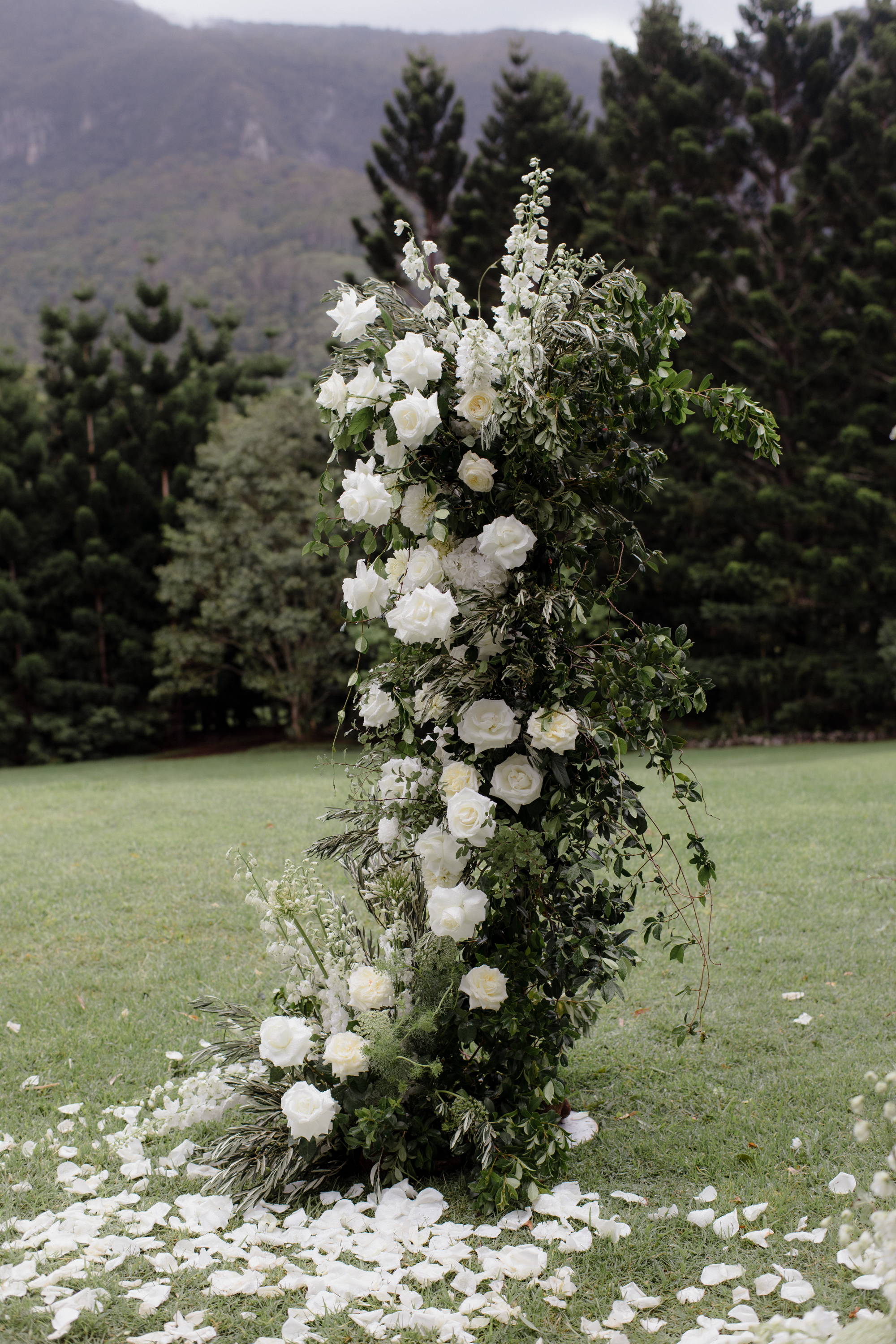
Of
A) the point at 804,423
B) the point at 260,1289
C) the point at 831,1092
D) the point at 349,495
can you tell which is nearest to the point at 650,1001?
the point at 831,1092

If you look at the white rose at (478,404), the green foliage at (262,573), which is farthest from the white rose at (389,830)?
the green foliage at (262,573)

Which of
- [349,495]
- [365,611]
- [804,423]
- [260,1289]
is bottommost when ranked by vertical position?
[260,1289]

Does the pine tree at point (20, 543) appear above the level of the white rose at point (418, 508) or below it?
above

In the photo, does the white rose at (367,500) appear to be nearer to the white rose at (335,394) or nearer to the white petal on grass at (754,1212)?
the white rose at (335,394)

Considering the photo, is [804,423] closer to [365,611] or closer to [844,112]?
[844,112]

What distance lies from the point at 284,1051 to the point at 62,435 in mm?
16607

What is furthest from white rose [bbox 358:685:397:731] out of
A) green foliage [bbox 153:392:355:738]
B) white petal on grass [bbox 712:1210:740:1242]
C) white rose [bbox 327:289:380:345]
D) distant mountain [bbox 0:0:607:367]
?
distant mountain [bbox 0:0:607:367]

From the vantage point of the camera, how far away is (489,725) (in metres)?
2.53

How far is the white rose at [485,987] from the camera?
2543 mm

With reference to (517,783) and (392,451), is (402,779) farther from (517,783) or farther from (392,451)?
(392,451)

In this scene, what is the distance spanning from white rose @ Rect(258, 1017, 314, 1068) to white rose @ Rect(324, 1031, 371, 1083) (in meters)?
0.07

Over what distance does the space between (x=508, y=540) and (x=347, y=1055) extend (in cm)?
132

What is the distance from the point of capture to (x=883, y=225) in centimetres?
1461

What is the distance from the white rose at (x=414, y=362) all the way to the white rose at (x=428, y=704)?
0.75 meters
